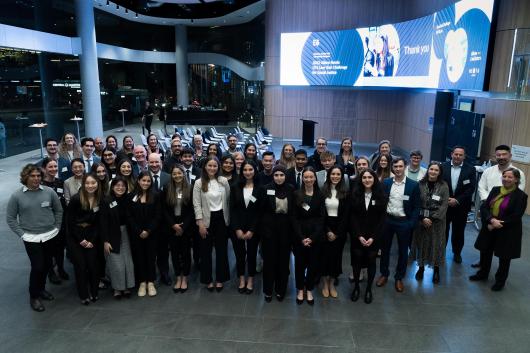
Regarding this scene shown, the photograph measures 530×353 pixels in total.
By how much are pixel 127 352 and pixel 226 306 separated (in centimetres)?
109

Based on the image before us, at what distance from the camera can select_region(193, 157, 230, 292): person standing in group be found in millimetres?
4152

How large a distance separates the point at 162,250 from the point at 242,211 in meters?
1.10

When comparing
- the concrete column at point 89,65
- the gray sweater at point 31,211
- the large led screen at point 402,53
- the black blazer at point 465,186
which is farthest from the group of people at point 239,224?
the concrete column at point 89,65

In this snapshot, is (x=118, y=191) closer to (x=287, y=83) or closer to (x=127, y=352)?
(x=127, y=352)

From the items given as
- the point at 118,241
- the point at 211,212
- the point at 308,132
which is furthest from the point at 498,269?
the point at 308,132

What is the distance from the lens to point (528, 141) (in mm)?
6578

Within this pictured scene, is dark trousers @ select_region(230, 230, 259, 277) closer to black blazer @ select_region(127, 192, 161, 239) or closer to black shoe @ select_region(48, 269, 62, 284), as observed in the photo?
black blazer @ select_region(127, 192, 161, 239)

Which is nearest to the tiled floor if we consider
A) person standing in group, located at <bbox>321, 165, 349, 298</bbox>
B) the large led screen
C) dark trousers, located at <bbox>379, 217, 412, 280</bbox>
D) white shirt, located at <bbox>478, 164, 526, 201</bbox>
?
dark trousers, located at <bbox>379, 217, 412, 280</bbox>

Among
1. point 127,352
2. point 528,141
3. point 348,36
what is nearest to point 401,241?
point 127,352

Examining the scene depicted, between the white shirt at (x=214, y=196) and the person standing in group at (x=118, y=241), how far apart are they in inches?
34.4

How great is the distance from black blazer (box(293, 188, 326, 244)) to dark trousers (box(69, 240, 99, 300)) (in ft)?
7.05

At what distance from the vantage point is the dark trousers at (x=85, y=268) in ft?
12.8

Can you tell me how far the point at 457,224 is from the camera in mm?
5039

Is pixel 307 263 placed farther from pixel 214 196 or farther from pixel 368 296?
pixel 214 196
